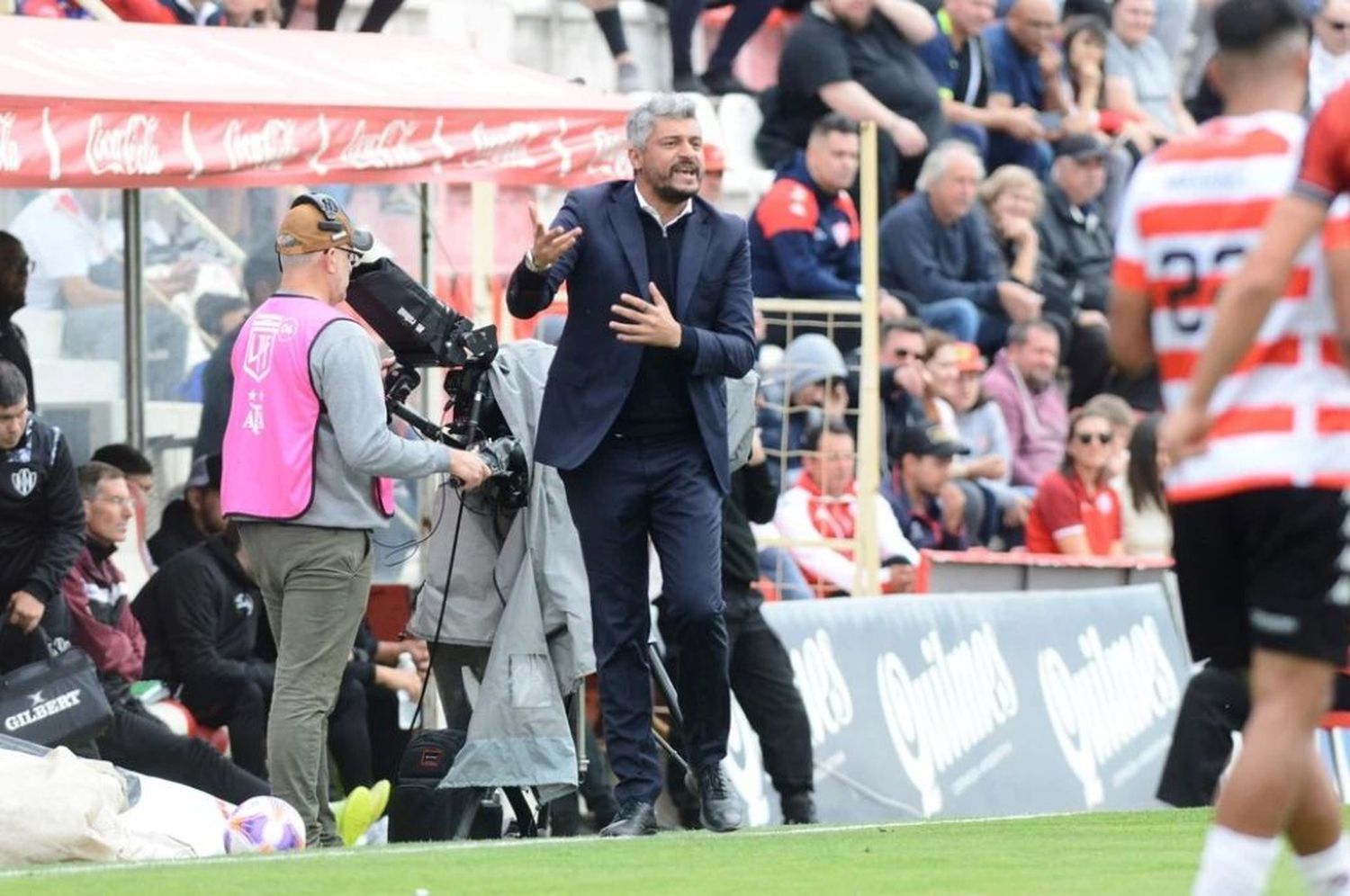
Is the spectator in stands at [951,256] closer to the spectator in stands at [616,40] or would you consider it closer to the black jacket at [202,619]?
the spectator in stands at [616,40]

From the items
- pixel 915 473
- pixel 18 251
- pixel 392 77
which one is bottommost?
pixel 915 473

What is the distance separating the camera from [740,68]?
19.4 metres

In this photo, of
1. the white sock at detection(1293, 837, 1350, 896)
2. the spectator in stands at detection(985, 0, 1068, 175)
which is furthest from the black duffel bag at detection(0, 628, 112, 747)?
the spectator in stands at detection(985, 0, 1068, 175)

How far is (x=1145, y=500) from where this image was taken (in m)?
15.4

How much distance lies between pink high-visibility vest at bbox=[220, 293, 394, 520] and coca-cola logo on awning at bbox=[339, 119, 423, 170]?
1.91m

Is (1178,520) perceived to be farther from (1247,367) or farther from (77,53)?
(77,53)

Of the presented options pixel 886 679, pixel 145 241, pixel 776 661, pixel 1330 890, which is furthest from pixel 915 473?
pixel 1330 890

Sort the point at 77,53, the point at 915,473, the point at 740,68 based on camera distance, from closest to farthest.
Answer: the point at 77,53 < the point at 915,473 < the point at 740,68

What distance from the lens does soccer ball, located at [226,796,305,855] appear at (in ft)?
30.0

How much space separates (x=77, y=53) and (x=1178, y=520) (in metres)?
6.42

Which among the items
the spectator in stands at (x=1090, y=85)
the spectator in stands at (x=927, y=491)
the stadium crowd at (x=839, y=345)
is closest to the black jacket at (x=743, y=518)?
the stadium crowd at (x=839, y=345)

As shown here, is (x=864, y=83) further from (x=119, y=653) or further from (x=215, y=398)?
(x=119, y=653)

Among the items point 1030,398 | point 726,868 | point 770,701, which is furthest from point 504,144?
point 1030,398

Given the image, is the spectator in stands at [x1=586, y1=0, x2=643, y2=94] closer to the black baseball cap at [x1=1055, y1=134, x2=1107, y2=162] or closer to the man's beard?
the black baseball cap at [x1=1055, y1=134, x2=1107, y2=162]
